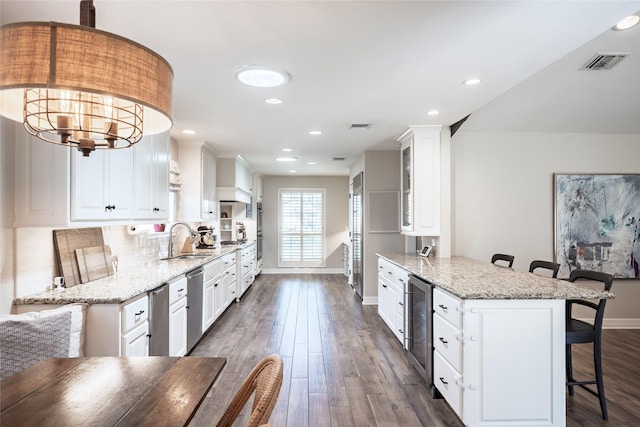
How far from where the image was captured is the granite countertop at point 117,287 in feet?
6.93

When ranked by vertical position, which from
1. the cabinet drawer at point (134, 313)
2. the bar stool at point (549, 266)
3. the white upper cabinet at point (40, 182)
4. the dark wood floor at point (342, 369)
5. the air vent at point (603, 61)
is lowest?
the dark wood floor at point (342, 369)

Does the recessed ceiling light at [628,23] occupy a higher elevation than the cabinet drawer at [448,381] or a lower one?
higher

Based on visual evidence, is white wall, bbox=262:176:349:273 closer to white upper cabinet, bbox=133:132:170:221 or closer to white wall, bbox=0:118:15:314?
white upper cabinet, bbox=133:132:170:221

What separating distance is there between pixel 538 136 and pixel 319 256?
18.1 feet

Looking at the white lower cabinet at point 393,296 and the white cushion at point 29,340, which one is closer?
the white cushion at point 29,340

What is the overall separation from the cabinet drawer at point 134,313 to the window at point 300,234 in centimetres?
620

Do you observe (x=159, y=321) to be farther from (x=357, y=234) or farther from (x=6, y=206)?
(x=357, y=234)

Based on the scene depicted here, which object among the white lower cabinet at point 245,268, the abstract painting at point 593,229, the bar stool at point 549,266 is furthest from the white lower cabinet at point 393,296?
the white lower cabinet at point 245,268

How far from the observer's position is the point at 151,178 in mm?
3170

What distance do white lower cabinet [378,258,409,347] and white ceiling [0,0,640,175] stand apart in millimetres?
1632

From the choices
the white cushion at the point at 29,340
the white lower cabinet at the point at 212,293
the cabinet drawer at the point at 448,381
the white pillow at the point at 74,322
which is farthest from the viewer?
the white lower cabinet at the point at 212,293

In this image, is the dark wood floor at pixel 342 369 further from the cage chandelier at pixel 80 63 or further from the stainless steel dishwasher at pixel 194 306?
the cage chandelier at pixel 80 63

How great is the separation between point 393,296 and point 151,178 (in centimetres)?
275

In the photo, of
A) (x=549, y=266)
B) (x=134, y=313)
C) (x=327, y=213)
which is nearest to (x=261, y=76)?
(x=134, y=313)
